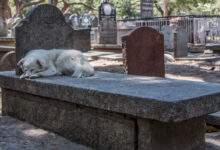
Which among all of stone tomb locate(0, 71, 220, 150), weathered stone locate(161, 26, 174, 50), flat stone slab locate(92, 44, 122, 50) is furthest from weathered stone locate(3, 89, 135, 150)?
weathered stone locate(161, 26, 174, 50)

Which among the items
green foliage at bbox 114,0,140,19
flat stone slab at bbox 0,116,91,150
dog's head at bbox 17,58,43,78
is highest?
green foliage at bbox 114,0,140,19

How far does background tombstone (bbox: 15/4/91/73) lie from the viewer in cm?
648

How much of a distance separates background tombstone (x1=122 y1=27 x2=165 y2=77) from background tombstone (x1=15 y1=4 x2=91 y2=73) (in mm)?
1397

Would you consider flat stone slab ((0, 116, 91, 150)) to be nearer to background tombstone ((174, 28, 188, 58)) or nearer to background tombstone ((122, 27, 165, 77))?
background tombstone ((122, 27, 165, 77))

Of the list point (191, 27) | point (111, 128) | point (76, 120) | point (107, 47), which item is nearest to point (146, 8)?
point (191, 27)

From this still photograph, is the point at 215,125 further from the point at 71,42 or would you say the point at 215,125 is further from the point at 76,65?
the point at 71,42

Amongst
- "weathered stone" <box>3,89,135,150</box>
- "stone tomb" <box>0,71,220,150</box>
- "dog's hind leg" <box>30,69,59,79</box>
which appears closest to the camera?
"stone tomb" <box>0,71,220,150</box>

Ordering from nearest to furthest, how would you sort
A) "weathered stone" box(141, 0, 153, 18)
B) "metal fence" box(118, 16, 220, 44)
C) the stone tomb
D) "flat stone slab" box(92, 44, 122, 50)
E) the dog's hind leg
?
the stone tomb → the dog's hind leg → "flat stone slab" box(92, 44, 122, 50) → "metal fence" box(118, 16, 220, 44) → "weathered stone" box(141, 0, 153, 18)

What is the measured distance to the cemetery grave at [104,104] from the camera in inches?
172

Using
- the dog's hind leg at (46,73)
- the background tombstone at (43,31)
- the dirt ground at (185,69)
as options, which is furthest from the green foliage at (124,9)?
the dog's hind leg at (46,73)

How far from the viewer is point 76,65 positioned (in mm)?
6078

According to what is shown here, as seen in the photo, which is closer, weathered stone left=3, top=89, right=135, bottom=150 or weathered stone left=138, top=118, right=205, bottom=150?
weathered stone left=138, top=118, right=205, bottom=150

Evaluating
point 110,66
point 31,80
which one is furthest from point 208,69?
point 31,80

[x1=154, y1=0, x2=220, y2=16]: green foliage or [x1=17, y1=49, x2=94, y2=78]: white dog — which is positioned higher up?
[x1=154, y1=0, x2=220, y2=16]: green foliage
